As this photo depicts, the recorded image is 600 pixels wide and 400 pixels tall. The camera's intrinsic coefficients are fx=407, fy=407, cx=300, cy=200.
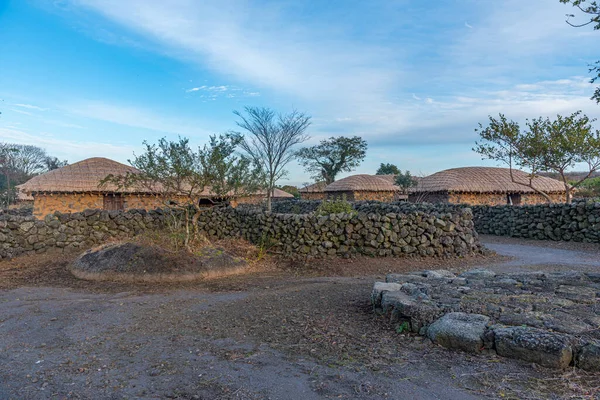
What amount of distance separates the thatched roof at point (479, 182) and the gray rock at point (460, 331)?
21.4 m

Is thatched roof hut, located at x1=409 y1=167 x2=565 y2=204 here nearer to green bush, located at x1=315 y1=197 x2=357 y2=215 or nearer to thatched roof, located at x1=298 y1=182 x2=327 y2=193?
thatched roof, located at x1=298 y1=182 x2=327 y2=193

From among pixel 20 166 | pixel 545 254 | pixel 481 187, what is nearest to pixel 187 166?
pixel 545 254

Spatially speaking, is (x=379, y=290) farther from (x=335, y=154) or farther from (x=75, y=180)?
(x=335, y=154)

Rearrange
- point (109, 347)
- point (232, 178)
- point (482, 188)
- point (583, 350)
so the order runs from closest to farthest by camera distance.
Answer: point (583, 350), point (109, 347), point (232, 178), point (482, 188)

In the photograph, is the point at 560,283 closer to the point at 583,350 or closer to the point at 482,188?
the point at 583,350

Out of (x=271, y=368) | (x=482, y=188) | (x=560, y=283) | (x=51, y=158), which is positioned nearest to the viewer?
(x=271, y=368)

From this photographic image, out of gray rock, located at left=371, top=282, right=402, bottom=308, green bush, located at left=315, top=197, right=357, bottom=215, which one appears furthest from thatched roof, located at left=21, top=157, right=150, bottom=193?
gray rock, located at left=371, top=282, right=402, bottom=308

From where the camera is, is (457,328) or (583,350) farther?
(457,328)

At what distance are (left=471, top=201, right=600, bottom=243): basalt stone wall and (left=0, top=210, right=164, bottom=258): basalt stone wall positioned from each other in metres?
14.1

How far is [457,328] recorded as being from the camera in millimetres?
4012

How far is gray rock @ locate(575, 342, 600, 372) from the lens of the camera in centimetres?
331

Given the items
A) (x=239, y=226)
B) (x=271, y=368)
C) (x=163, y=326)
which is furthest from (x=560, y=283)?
(x=239, y=226)

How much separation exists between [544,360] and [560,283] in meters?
2.76

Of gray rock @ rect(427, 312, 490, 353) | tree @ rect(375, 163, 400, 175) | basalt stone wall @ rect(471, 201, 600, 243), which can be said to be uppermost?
tree @ rect(375, 163, 400, 175)
